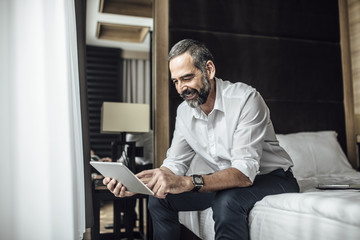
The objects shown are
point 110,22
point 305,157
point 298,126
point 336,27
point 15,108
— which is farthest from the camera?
point 110,22

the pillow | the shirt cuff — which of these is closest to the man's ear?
the shirt cuff

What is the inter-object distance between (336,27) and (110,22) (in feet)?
9.59

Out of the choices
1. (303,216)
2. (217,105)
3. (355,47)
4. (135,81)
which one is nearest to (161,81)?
(217,105)

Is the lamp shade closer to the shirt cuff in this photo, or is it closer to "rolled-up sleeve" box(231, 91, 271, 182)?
"rolled-up sleeve" box(231, 91, 271, 182)

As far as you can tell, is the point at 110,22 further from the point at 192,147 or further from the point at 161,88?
the point at 192,147

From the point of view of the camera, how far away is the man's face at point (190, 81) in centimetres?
178

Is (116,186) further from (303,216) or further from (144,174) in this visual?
(303,216)

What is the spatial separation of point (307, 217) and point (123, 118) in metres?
1.80

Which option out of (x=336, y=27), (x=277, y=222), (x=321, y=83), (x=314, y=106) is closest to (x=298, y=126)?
(x=314, y=106)

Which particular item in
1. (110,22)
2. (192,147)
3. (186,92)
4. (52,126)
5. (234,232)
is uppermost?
(110,22)

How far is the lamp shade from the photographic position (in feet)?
8.96

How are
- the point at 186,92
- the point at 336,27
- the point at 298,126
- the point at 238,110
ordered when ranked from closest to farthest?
the point at 238,110, the point at 186,92, the point at 298,126, the point at 336,27

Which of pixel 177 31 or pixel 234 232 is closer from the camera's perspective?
pixel 234 232

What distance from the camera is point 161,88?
263cm
